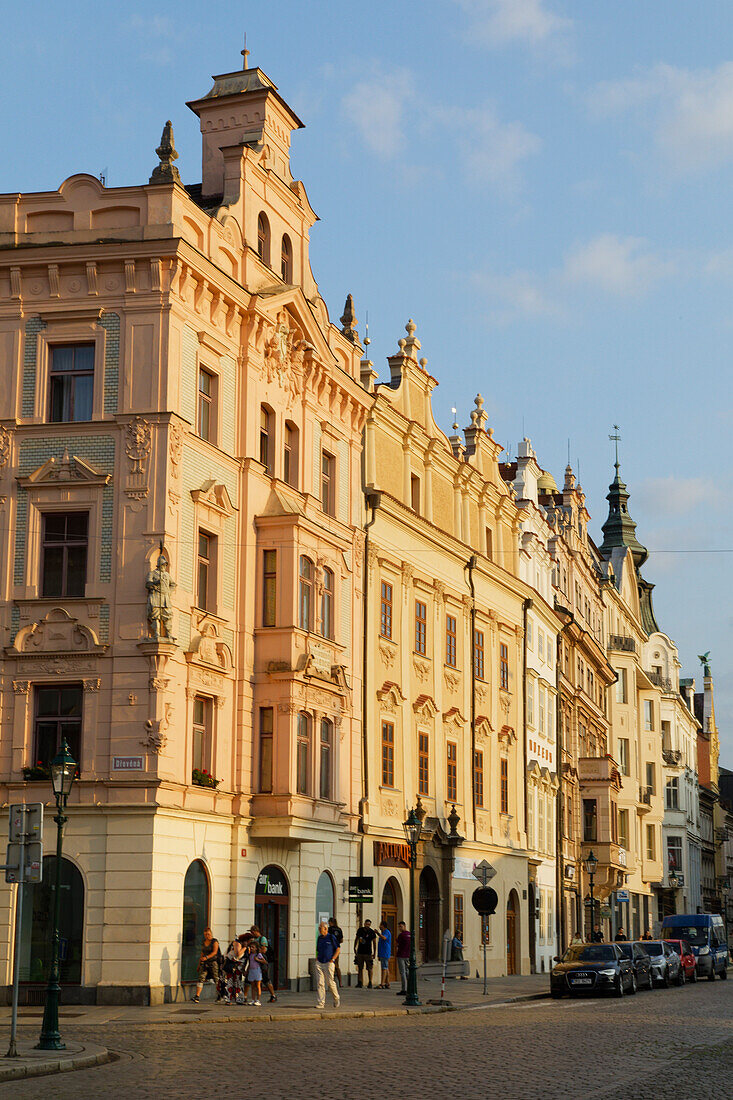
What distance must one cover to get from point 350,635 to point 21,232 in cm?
1420

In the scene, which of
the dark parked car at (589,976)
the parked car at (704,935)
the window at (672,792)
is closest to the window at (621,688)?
the window at (672,792)

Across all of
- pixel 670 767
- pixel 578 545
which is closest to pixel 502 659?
pixel 578 545

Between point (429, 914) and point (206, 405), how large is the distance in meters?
19.7

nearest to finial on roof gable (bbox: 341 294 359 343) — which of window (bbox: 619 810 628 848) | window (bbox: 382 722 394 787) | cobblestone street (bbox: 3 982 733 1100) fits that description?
window (bbox: 382 722 394 787)

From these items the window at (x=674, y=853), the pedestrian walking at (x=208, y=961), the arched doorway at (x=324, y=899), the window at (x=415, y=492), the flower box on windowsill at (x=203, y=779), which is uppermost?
the window at (x=415, y=492)

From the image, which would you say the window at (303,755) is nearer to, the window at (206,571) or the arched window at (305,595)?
the arched window at (305,595)

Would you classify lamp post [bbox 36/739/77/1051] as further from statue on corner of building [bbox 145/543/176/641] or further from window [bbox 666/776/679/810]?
window [bbox 666/776/679/810]

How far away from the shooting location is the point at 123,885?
101 ft

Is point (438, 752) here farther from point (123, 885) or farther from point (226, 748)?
point (123, 885)

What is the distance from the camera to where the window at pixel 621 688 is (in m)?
90.8

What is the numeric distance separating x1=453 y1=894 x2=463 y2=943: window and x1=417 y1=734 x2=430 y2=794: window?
4033 millimetres

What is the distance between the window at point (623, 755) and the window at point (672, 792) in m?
20.9

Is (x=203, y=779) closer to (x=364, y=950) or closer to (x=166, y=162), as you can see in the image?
(x=364, y=950)

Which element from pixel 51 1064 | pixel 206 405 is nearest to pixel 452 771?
pixel 206 405
